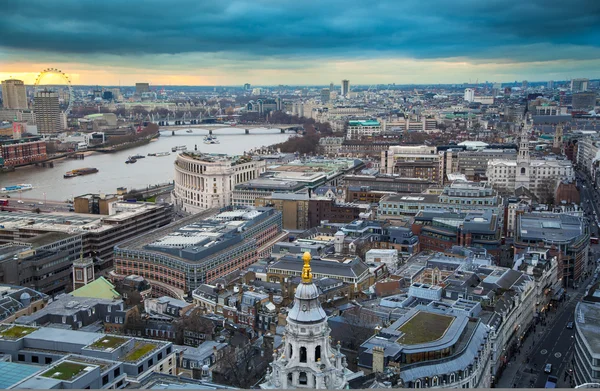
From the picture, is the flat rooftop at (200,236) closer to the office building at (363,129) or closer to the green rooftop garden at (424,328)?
the green rooftop garden at (424,328)

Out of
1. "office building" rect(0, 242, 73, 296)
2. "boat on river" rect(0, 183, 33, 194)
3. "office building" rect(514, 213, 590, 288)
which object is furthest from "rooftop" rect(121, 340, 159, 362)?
"boat on river" rect(0, 183, 33, 194)

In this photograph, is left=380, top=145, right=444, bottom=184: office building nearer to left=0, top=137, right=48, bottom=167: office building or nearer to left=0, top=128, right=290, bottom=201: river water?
left=0, top=128, right=290, bottom=201: river water

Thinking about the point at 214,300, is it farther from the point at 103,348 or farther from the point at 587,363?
the point at 587,363

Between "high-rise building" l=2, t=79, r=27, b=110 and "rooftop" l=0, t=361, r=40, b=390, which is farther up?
"high-rise building" l=2, t=79, r=27, b=110

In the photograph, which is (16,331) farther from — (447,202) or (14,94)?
(14,94)

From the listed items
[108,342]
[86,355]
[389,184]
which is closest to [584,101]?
[389,184]

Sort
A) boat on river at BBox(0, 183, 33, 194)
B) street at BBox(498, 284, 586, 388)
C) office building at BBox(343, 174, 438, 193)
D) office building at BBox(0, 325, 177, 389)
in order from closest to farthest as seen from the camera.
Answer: office building at BBox(0, 325, 177, 389) < street at BBox(498, 284, 586, 388) < office building at BBox(343, 174, 438, 193) < boat on river at BBox(0, 183, 33, 194)

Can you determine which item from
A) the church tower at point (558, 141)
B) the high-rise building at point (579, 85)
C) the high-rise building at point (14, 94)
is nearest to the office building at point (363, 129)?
the church tower at point (558, 141)
